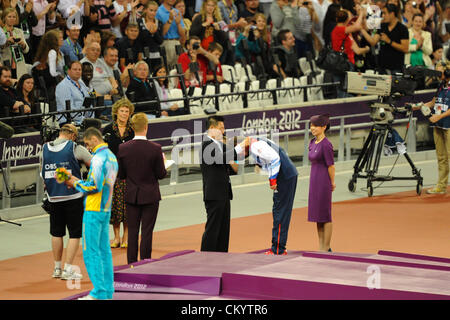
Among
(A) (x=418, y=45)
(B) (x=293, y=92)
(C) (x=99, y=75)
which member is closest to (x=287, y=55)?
(B) (x=293, y=92)

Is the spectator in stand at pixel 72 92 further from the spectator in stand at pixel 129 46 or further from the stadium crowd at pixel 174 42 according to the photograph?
the spectator in stand at pixel 129 46

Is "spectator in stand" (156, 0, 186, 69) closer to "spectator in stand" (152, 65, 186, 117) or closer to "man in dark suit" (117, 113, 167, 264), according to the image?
"spectator in stand" (152, 65, 186, 117)

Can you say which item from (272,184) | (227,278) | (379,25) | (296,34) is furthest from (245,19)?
(227,278)

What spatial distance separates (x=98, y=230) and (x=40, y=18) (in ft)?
27.1

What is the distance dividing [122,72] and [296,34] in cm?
490

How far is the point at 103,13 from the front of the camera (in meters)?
17.0

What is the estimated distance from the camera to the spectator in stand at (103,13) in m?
17.0

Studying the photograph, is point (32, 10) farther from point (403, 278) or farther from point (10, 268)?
point (403, 278)

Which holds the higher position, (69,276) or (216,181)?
(216,181)

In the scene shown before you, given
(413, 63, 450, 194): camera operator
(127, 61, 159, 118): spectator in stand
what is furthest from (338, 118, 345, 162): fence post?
(127, 61, 159, 118): spectator in stand

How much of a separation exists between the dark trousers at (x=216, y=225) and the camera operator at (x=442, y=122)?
5552 mm

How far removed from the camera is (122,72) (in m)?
16.9

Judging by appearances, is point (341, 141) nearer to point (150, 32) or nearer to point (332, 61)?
point (332, 61)

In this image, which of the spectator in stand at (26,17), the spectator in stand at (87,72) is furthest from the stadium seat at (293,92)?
the spectator in stand at (26,17)
